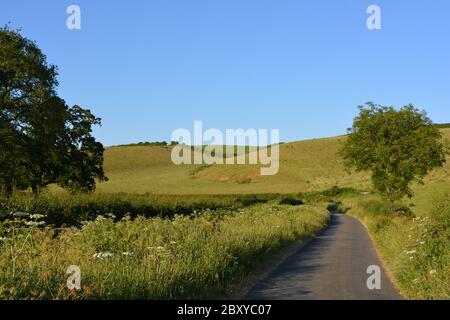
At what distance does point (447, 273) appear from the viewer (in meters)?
11.1

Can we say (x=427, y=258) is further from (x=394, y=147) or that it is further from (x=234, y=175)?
(x=234, y=175)

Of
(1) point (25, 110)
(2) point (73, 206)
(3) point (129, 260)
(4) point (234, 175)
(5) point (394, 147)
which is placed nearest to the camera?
(3) point (129, 260)

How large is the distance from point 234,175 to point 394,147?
250ft

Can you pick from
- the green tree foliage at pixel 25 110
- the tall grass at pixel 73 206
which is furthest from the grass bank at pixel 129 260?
the green tree foliage at pixel 25 110

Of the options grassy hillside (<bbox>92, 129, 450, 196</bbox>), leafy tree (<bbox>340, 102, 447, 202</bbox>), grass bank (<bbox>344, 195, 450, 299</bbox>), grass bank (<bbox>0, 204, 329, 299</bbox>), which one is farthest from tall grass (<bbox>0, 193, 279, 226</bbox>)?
grassy hillside (<bbox>92, 129, 450, 196</bbox>)

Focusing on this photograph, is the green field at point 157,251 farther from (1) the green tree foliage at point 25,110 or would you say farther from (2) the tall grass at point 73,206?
(1) the green tree foliage at point 25,110

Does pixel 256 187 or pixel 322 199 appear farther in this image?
pixel 256 187

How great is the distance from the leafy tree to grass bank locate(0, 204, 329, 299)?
31105 millimetres

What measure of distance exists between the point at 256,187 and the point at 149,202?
71950 mm

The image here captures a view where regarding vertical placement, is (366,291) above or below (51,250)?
below

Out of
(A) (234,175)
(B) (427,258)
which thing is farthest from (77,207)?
(A) (234,175)

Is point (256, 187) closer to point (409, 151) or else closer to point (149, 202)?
point (409, 151)

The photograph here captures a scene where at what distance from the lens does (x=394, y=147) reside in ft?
146
